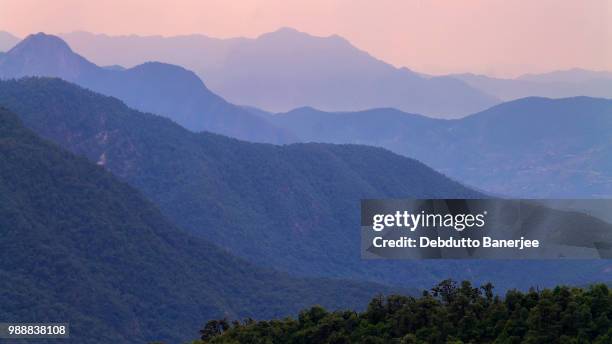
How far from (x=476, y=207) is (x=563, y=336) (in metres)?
8.59

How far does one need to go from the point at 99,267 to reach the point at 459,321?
131 m

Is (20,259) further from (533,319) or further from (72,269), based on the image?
(533,319)

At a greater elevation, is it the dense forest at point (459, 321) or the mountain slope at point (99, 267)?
the mountain slope at point (99, 267)

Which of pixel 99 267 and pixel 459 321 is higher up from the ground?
pixel 99 267

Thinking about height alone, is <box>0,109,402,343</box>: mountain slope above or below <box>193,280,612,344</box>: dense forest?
above

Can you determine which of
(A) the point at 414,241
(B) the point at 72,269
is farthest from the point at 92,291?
(A) the point at 414,241

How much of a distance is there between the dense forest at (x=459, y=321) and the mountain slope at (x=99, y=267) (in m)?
99.4

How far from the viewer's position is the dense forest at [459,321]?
46.4m

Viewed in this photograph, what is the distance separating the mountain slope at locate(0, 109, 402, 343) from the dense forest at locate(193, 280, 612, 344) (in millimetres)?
99385

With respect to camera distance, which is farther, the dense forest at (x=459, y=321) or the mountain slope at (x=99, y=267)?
the mountain slope at (x=99, y=267)

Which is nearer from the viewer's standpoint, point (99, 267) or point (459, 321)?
point (459, 321)

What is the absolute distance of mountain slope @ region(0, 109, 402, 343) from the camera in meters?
160

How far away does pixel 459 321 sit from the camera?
48.9 meters

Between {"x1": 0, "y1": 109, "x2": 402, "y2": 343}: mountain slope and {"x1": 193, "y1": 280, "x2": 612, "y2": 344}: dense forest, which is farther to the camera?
{"x1": 0, "y1": 109, "x2": 402, "y2": 343}: mountain slope
